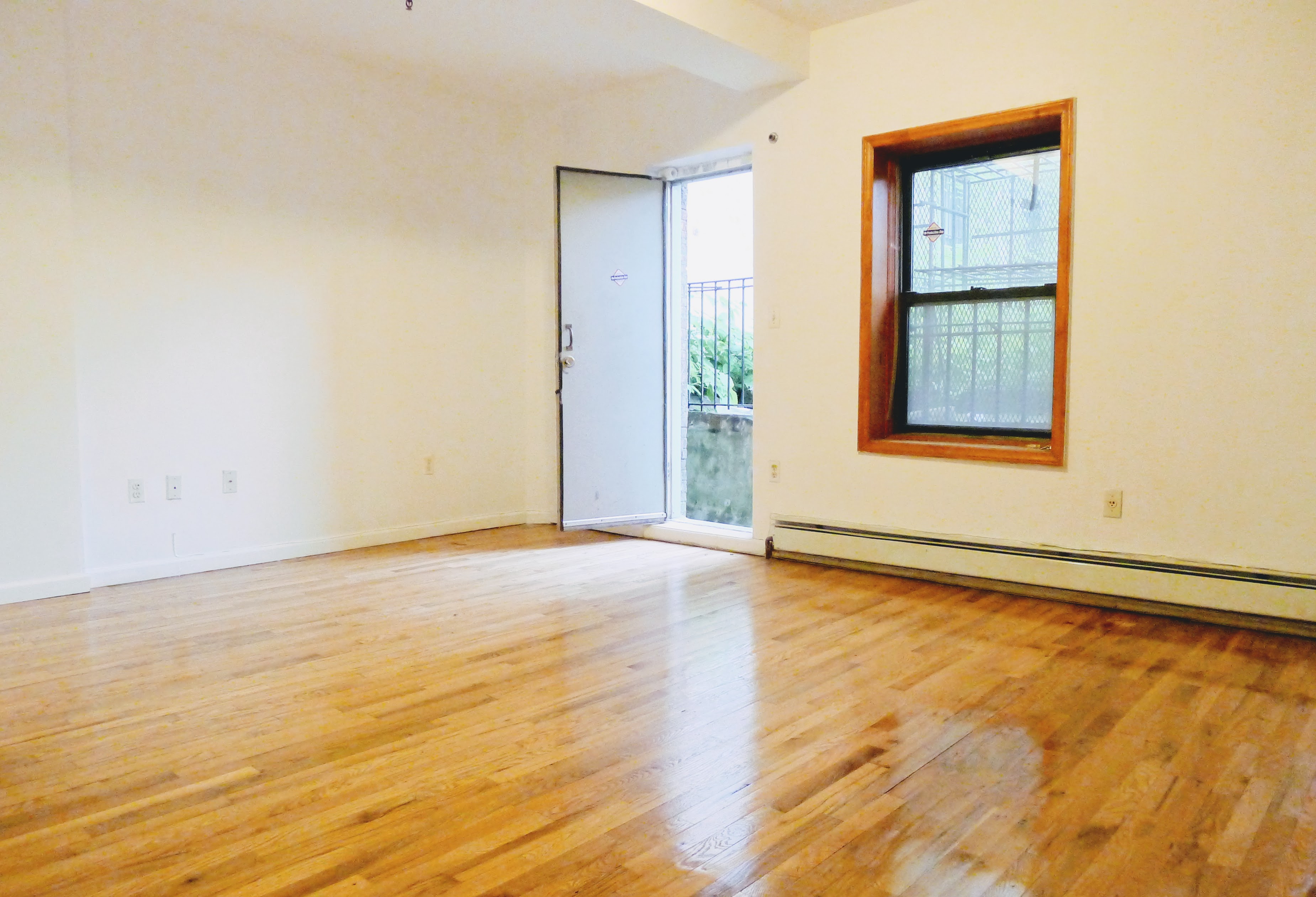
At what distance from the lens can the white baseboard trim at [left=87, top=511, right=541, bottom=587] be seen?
4293mm

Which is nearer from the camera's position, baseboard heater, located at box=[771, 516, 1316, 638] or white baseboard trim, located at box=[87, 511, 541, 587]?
baseboard heater, located at box=[771, 516, 1316, 638]

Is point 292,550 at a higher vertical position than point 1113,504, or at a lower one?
lower

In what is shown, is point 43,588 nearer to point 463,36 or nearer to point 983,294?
point 463,36

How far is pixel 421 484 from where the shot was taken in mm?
5480

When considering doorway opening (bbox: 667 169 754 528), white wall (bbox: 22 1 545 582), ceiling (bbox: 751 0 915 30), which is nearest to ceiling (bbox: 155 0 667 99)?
white wall (bbox: 22 1 545 582)

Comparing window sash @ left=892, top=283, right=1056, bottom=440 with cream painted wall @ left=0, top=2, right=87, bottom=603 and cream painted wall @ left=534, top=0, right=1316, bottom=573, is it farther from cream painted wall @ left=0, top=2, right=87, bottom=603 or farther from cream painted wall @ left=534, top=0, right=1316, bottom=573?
cream painted wall @ left=0, top=2, right=87, bottom=603

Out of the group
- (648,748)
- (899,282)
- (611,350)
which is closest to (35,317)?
(611,350)

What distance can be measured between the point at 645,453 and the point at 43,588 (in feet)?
10.2

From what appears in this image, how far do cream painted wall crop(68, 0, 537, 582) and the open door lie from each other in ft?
2.63

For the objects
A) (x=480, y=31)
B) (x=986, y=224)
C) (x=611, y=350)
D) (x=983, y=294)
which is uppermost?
(x=480, y=31)

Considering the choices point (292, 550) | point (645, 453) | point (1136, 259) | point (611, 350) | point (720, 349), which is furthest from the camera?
point (720, 349)

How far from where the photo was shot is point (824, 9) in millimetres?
4285

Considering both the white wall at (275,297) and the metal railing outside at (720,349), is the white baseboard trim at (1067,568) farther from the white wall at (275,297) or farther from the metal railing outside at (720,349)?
the white wall at (275,297)

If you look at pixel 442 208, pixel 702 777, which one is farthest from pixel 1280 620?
pixel 442 208
